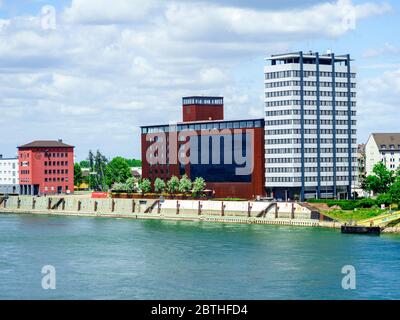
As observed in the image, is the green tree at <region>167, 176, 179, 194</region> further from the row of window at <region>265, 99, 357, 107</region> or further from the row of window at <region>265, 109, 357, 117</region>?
the row of window at <region>265, 99, 357, 107</region>

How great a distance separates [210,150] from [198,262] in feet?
256

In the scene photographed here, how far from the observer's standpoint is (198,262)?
88.9 meters

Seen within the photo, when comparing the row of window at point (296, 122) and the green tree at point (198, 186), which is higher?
the row of window at point (296, 122)

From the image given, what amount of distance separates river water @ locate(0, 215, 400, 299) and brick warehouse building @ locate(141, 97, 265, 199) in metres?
28.6

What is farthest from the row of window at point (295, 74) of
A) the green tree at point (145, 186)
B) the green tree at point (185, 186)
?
the green tree at point (145, 186)

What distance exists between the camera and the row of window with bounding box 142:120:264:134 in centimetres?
15912

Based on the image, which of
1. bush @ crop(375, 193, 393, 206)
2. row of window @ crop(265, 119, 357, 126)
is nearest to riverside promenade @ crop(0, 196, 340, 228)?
bush @ crop(375, 193, 393, 206)

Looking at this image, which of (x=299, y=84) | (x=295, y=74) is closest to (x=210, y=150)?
(x=299, y=84)

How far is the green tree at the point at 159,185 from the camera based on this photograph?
171 m

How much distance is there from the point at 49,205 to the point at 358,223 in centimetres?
7873

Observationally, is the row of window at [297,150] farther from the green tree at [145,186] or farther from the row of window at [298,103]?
the green tree at [145,186]

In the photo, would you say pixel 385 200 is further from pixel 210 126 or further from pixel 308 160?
pixel 210 126

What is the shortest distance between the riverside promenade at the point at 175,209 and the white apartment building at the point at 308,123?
12046 millimetres
